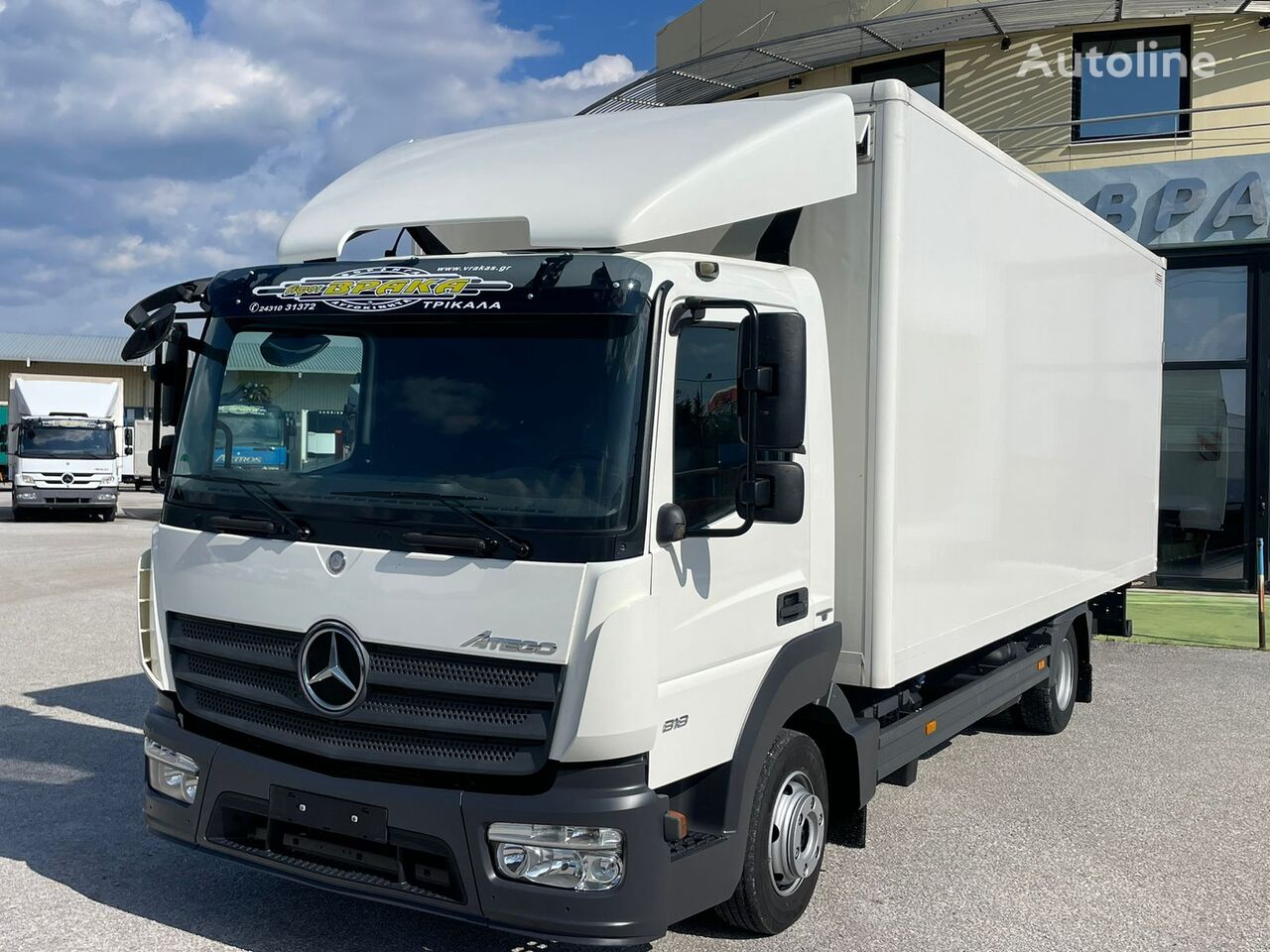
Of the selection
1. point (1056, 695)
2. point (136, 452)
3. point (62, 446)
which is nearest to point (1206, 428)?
point (1056, 695)

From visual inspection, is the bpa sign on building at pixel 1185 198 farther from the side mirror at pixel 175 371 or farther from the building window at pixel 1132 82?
the side mirror at pixel 175 371

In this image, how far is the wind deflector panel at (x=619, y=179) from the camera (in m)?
4.14

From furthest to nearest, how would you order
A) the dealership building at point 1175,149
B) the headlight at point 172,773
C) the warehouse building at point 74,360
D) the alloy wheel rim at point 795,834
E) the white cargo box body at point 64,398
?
the warehouse building at point 74,360 < the white cargo box body at point 64,398 < the dealership building at point 1175,149 < the alloy wheel rim at point 795,834 < the headlight at point 172,773

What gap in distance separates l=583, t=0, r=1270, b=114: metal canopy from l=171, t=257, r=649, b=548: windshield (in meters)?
11.6

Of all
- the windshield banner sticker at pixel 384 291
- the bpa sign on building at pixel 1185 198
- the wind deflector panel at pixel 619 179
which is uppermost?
the bpa sign on building at pixel 1185 198

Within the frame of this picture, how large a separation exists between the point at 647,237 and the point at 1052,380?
3657mm

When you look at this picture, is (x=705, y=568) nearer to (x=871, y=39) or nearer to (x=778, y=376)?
(x=778, y=376)

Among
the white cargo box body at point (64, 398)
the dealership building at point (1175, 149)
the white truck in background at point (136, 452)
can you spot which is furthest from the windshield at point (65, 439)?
the dealership building at point (1175, 149)

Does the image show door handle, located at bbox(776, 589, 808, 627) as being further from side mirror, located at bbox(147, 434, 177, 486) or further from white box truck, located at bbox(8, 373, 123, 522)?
white box truck, located at bbox(8, 373, 123, 522)

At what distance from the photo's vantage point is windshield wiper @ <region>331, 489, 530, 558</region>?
12.3 feet

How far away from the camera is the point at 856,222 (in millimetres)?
4816

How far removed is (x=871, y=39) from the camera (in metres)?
17.9

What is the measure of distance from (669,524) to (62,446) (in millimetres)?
27303

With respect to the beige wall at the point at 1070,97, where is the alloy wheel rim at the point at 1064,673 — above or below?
below
